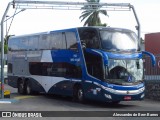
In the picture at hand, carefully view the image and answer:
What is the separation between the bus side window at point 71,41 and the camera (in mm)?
21000

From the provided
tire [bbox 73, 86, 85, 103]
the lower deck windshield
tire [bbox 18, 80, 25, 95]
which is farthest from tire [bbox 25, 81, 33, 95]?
the lower deck windshield

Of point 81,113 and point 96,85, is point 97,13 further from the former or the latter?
point 81,113

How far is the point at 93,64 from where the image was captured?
1980 centimetres

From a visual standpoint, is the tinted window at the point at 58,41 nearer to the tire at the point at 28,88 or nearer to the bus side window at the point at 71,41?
the bus side window at the point at 71,41

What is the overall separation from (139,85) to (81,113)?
10.3 metres

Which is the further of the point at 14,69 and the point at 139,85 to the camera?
the point at 14,69

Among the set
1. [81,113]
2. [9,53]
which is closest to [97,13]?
[9,53]

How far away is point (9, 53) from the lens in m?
29.3

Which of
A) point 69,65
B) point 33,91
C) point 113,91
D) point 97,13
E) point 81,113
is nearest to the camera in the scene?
point 81,113

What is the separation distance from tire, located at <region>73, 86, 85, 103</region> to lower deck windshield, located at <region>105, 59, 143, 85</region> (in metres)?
2.24

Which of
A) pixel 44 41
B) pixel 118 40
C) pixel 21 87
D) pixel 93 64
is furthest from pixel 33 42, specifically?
pixel 118 40

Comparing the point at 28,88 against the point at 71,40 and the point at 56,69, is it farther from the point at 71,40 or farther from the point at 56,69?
the point at 71,40

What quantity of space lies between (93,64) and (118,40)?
1.64 meters

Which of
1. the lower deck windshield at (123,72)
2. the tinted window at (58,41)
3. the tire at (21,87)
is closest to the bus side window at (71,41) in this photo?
the tinted window at (58,41)
